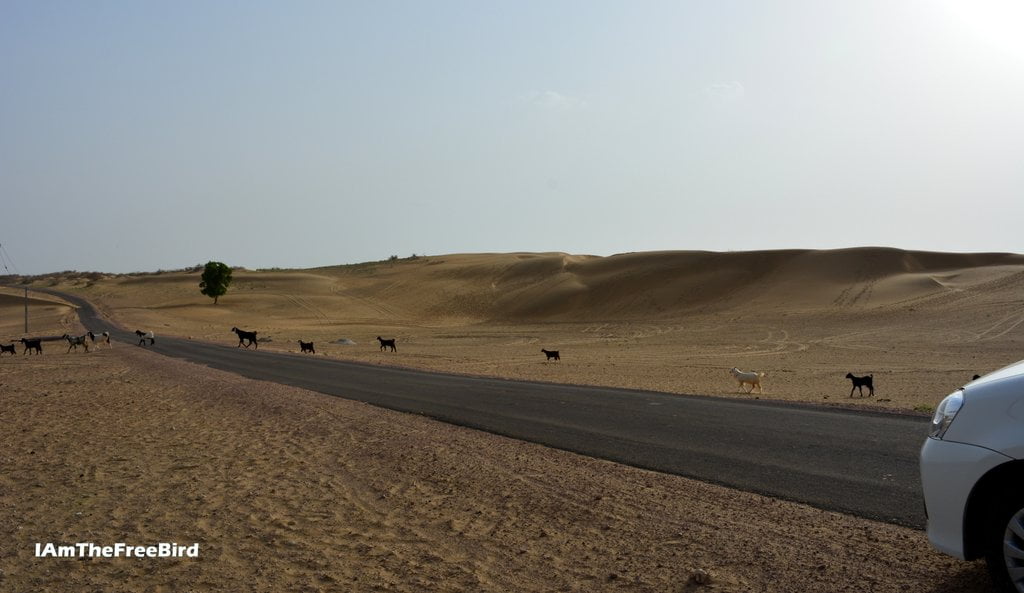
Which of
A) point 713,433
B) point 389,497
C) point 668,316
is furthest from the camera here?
point 668,316

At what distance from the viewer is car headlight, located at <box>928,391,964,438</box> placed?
5.80 m

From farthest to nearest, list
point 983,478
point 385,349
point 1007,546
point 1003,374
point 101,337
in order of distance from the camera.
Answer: point 385,349 → point 101,337 → point 1003,374 → point 983,478 → point 1007,546

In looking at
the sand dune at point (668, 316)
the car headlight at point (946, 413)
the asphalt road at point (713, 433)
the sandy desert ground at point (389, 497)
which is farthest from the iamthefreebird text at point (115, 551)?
the sand dune at point (668, 316)

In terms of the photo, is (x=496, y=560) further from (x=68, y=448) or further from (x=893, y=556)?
(x=68, y=448)

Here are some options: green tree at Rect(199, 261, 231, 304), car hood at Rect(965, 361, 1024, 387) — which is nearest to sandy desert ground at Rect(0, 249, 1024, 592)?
car hood at Rect(965, 361, 1024, 387)

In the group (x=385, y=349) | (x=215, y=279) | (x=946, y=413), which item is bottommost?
(x=385, y=349)

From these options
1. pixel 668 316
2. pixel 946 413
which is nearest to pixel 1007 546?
pixel 946 413

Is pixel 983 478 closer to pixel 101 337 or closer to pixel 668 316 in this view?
pixel 101 337

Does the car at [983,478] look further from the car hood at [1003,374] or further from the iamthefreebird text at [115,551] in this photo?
the iamthefreebird text at [115,551]

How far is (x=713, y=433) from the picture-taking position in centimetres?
1328

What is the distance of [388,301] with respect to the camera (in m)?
105

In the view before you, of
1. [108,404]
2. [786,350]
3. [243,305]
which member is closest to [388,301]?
[243,305]

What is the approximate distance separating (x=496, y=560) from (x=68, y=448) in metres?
9.03

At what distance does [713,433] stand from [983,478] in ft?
26.0
